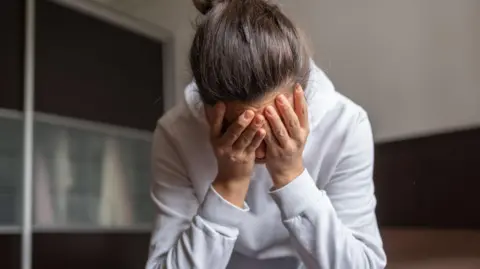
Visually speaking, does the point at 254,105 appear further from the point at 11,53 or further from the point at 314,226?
the point at 11,53

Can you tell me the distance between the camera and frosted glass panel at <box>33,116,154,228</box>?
2025 mm

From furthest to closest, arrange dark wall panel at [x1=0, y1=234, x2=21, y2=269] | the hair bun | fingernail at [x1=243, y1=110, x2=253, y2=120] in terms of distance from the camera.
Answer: dark wall panel at [x1=0, y1=234, x2=21, y2=269] → the hair bun → fingernail at [x1=243, y1=110, x2=253, y2=120]

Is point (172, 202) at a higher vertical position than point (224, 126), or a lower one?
lower

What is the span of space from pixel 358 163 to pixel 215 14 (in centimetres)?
29

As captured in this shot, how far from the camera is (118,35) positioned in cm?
229

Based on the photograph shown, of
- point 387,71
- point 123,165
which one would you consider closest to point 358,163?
point 387,71

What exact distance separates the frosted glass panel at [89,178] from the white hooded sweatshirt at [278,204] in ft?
3.79

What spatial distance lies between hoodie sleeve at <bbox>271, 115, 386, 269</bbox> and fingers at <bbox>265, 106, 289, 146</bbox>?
7 cm

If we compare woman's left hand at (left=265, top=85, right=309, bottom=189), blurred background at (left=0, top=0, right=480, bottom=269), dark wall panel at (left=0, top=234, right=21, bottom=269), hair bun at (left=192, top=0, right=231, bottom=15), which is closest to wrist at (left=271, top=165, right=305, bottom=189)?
woman's left hand at (left=265, top=85, right=309, bottom=189)

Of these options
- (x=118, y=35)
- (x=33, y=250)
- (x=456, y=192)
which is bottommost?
(x=33, y=250)

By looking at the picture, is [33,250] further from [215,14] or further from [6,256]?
[215,14]

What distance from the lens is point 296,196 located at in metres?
0.80

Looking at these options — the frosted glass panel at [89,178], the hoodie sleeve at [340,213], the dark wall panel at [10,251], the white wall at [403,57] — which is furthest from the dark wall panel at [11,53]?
the hoodie sleeve at [340,213]

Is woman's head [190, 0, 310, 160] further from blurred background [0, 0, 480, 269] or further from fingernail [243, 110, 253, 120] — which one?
blurred background [0, 0, 480, 269]
